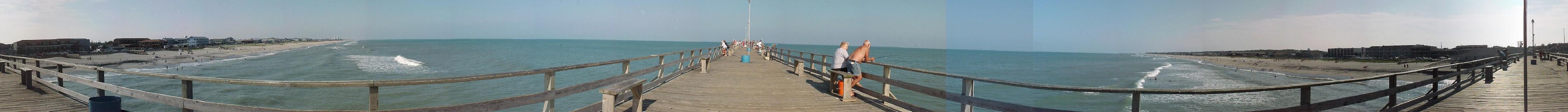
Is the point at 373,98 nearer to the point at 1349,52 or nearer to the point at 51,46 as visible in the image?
the point at 1349,52

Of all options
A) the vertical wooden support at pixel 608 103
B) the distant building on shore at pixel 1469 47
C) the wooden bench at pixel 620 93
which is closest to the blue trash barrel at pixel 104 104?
the wooden bench at pixel 620 93

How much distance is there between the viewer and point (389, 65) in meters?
45.8

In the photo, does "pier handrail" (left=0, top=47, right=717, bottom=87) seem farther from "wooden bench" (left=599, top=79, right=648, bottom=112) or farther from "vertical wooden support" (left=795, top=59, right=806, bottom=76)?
"vertical wooden support" (left=795, top=59, right=806, bottom=76)

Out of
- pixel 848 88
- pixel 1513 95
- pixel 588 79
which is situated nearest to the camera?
pixel 1513 95

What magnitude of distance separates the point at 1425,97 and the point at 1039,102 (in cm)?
1255

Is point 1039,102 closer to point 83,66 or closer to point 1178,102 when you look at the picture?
point 1178,102

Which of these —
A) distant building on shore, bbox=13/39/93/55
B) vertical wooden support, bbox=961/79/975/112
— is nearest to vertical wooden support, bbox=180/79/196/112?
vertical wooden support, bbox=961/79/975/112

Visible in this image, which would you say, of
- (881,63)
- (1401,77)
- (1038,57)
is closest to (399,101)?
(881,63)

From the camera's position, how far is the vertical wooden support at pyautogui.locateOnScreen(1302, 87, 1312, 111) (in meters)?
4.47

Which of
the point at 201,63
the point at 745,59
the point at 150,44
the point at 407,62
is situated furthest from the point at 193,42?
the point at 745,59

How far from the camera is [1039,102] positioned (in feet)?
59.9

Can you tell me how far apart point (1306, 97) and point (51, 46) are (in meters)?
40.3

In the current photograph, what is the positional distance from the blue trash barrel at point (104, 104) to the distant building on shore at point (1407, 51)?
15.8 metres

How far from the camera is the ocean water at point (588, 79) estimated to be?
53.7ft
